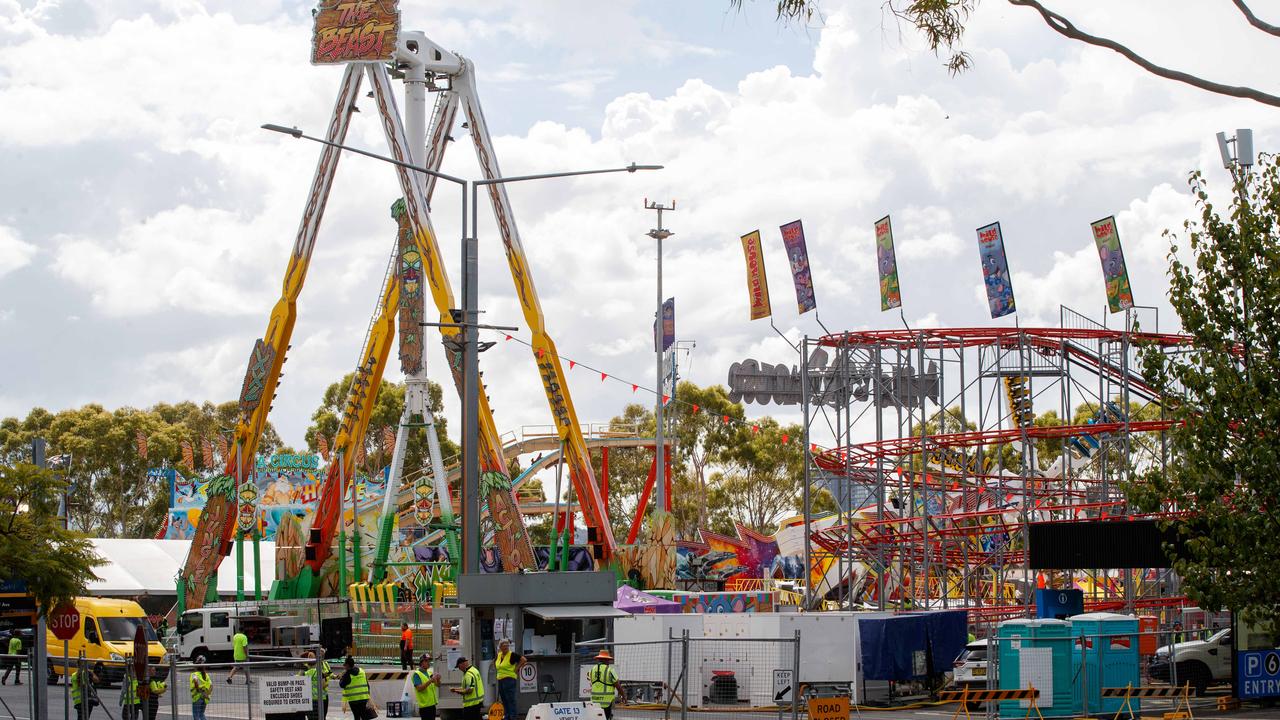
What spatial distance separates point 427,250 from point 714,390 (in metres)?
39.5

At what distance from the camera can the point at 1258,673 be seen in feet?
91.1

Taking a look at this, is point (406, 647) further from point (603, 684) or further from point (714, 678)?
point (603, 684)

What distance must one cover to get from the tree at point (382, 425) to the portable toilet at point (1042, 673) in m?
81.6

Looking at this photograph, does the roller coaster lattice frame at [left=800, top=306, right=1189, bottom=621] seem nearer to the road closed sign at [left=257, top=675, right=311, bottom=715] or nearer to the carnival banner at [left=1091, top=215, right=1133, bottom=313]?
the carnival banner at [left=1091, top=215, right=1133, bottom=313]

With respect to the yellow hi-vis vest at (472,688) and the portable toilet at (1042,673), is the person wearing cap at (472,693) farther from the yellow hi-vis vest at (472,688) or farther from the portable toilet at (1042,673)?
the portable toilet at (1042,673)

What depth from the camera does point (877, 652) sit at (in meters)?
30.8

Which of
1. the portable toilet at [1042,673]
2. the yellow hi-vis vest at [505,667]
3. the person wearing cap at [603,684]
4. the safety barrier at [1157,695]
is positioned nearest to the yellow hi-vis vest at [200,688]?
the yellow hi-vis vest at [505,667]

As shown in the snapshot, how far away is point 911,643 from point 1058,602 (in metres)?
4.93

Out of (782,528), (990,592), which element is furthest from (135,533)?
(990,592)

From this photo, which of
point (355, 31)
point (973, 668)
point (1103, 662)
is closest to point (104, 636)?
point (973, 668)

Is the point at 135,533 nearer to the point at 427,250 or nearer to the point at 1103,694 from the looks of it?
the point at 427,250

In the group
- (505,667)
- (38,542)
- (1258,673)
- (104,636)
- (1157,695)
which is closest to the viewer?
(38,542)

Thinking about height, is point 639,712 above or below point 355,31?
below

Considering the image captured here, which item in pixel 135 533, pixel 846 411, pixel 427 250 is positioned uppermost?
pixel 427 250
